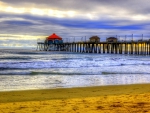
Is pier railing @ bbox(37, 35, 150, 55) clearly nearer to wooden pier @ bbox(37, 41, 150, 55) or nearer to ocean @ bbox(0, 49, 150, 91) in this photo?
wooden pier @ bbox(37, 41, 150, 55)

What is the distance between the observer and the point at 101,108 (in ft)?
19.1

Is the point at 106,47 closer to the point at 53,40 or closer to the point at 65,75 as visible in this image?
the point at 53,40

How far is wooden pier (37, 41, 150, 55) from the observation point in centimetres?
5116

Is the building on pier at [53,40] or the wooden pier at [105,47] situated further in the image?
the building on pier at [53,40]

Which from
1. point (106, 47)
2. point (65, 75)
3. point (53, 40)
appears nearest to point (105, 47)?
point (106, 47)

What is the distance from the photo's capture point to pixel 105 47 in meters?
67.1

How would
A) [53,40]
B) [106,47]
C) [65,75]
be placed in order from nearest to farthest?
[65,75]
[106,47]
[53,40]

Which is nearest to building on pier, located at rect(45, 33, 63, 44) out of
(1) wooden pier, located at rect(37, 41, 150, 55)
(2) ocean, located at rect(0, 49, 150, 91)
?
(1) wooden pier, located at rect(37, 41, 150, 55)

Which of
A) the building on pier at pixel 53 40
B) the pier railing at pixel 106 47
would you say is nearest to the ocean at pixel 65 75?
the pier railing at pixel 106 47

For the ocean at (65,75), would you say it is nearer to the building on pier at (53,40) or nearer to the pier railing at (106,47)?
the pier railing at (106,47)

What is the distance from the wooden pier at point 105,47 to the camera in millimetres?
51156

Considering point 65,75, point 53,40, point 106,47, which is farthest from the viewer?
point 53,40

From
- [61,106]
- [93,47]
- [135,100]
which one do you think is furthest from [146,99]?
[93,47]

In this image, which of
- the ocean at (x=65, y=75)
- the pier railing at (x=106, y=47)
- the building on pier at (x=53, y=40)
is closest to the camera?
the ocean at (x=65, y=75)
